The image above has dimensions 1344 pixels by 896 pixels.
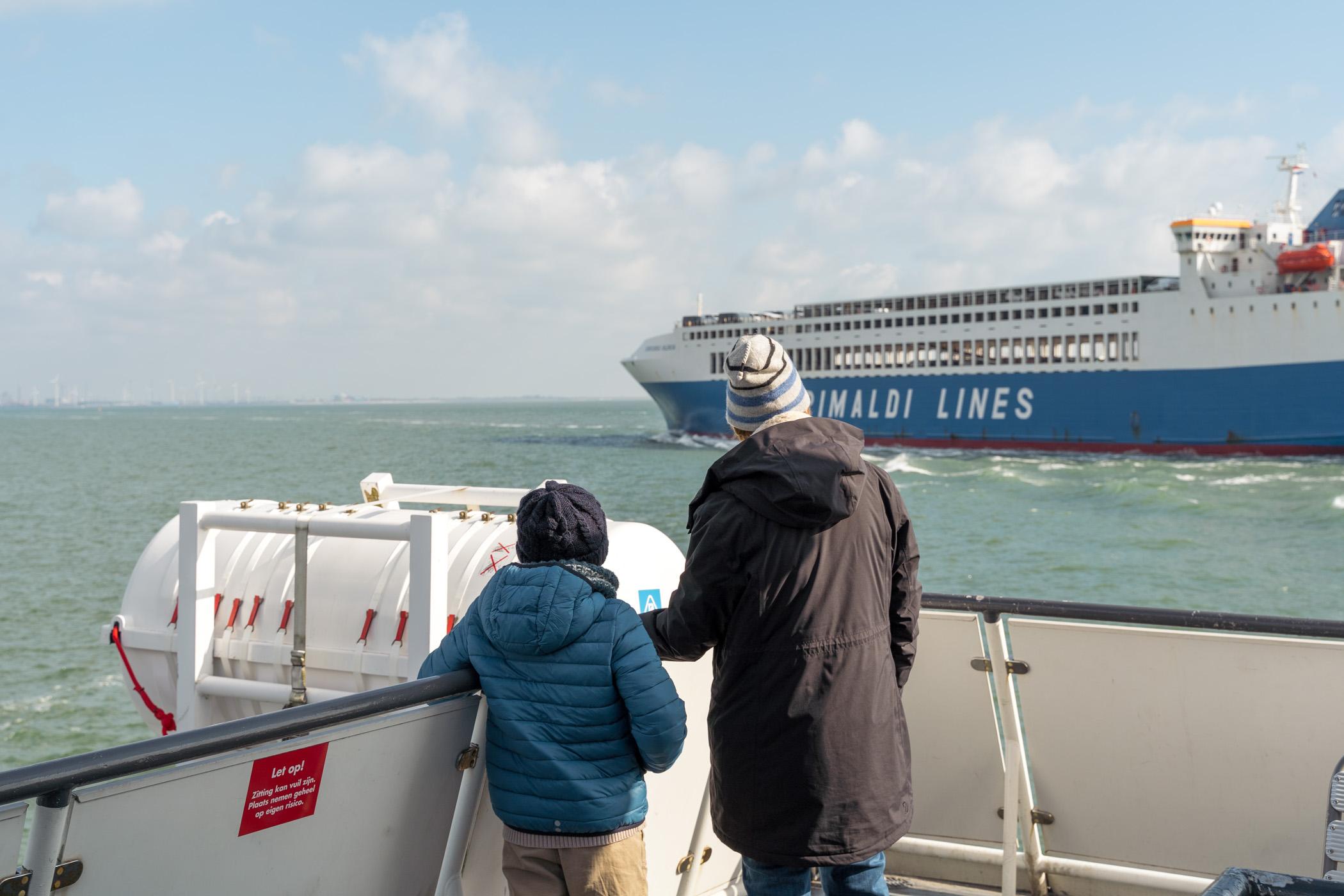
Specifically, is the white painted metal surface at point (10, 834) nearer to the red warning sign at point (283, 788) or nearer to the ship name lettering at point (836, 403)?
the red warning sign at point (283, 788)

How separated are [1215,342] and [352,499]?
3127 centimetres

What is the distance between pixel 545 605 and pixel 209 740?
27.7 inches

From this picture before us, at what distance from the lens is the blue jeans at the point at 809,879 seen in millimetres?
2330

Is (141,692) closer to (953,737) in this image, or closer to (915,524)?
(953,737)

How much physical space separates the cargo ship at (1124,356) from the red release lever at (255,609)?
122 feet

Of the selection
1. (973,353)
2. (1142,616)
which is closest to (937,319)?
(973,353)

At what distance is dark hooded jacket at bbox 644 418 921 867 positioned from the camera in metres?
2.21

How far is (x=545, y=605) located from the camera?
2393 millimetres

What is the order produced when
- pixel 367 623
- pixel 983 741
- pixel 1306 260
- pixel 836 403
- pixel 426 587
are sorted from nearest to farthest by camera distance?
pixel 983 741, pixel 426 587, pixel 367 623, pixel 1306 260, pixel 836 403

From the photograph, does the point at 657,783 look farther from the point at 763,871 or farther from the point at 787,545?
the point at 787,545

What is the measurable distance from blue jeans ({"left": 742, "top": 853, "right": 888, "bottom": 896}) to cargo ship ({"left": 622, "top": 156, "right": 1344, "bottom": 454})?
39.3 meters

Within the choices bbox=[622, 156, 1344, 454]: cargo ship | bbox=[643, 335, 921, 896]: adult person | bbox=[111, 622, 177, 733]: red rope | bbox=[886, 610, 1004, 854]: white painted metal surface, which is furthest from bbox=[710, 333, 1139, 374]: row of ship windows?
bbox=[643, 335, 921, 896]: adult person

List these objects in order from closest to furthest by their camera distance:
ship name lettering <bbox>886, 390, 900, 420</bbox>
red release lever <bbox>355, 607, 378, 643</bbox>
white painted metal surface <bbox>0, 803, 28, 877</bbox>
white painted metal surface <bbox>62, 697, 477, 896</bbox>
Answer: white painted metal surface <bbox>0, 803, 28, 877</bbox> < white painted metal surface <bbox>62, 697, 477, 896</bbox> < red release lever <bbox>355, 607, 378, 643</bbox> < ship name lettering <bbox>886, 390, 900, 420</bbox>

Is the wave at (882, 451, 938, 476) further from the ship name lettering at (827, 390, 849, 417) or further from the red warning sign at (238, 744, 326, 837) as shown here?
the red warning sign at (238, 744, 326, 837)
